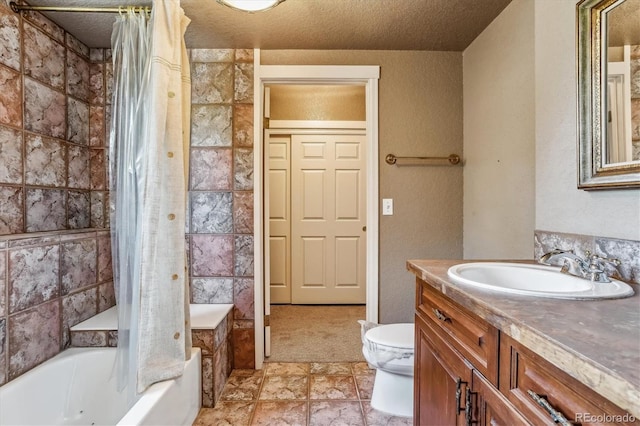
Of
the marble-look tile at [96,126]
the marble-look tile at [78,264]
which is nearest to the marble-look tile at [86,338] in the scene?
the marble-look tile at [78,264]

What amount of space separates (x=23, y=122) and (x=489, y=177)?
2568mm

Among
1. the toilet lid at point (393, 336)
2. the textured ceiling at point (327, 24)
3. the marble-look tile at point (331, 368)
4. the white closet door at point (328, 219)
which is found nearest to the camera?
the toilet lid at point (393, 336)

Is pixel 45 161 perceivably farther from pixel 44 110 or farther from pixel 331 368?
pixel 331 368

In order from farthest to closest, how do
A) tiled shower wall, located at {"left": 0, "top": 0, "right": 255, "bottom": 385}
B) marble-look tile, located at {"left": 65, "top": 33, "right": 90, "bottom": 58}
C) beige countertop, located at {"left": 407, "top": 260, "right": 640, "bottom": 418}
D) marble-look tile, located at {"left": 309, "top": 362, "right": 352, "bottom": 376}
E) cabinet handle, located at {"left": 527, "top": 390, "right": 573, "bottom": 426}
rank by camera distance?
marble-look tile, located at {"left": 309, "top": 362, "right": 352, "bottom": 376}
marble-look tile, located at {"left": 65, "top": 33, "right": 90, "bottom": 58}
tiled shower wall, located at {"left": 0, "top": 0, "right": 255, "bottom": 385}
cabinet handle, located at {"left": 527, "top": 390, "right": 573, "bottom": 426}
beige countertop, located at {"left": 407, "top": 260, "right": 640, "bottom": 418}

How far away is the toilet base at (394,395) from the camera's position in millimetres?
1692

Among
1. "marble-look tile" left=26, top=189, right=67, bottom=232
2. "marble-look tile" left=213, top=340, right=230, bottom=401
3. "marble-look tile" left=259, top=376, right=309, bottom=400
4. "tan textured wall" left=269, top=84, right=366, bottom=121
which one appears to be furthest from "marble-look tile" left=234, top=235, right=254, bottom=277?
"tan textured wall" left=269, top=84, right=366, bottom=121

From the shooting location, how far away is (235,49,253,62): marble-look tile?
216 centimetres

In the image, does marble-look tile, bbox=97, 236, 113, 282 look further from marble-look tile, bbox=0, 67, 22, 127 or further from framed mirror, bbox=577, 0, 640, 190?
framed mirror, bbox=577, 0, 640, 190

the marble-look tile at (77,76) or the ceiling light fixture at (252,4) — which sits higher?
the ceiling light fixture at (252,4)

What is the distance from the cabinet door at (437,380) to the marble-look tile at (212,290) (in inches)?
53.6

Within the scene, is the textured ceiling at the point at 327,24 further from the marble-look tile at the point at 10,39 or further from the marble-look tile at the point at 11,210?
the marble-look tile at the point at 11,210

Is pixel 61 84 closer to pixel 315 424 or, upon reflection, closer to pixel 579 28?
pixel 315 424

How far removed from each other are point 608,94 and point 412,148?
1.22 meters

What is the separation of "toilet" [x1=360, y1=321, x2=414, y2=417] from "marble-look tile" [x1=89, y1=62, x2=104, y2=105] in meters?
2.32
